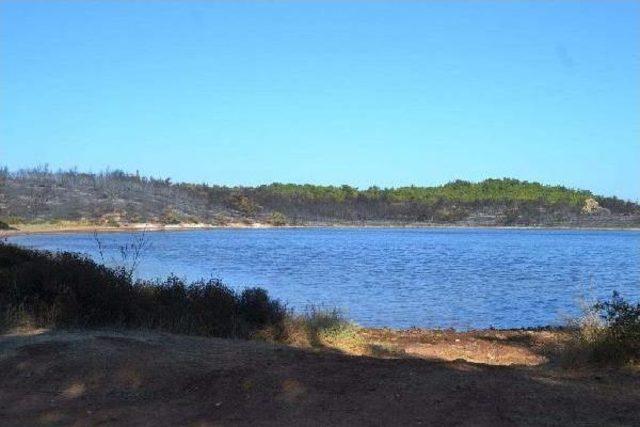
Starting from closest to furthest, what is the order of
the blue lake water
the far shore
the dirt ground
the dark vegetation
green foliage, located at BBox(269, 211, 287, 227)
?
the dirt ground < the dark vegetation < the blue lake water < the far shore < green foliage, located at BBox(269, 211, 287, 227)

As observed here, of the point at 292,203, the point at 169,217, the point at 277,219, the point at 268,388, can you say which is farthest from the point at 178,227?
the point at 268,388

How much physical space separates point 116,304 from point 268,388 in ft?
16.2

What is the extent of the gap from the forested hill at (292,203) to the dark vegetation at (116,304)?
72.5m

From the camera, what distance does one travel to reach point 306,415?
609cm

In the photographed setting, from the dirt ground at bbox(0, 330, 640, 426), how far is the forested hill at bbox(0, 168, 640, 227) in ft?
252

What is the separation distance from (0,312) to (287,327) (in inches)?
178

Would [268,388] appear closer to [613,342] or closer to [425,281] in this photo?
[613,342]

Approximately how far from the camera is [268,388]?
677 cm

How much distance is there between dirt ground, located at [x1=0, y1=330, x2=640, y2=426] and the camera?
6000mm

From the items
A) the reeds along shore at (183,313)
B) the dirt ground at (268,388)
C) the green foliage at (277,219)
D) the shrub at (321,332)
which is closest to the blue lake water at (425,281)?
the shrub at (321,332)

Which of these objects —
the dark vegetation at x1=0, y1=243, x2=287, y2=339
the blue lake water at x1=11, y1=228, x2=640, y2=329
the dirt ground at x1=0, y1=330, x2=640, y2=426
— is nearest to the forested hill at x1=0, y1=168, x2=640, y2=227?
the blue lake water at x1=11, y1=228, x2=640, y2=329

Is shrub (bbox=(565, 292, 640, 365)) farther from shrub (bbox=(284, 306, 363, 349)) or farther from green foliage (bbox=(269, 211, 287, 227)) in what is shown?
green foliage (bbox=(269, 211, 287, 227))

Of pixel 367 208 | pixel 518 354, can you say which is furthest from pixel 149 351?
pixel 367 208

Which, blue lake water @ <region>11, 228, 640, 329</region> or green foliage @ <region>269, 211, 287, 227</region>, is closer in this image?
blue lake water @ <region>11, 228, 640, 329</region>
